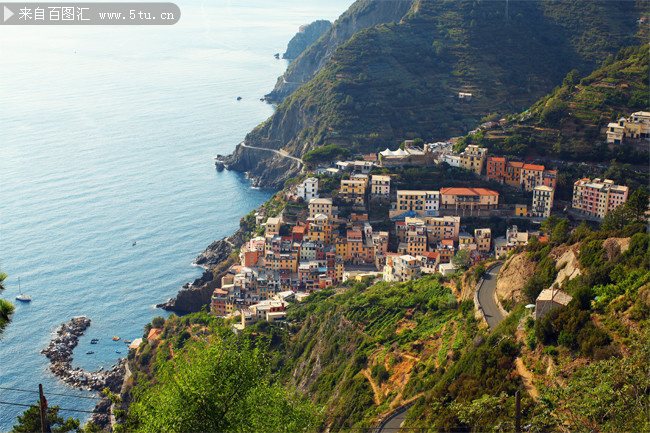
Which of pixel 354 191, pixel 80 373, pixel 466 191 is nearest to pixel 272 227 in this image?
pixel 354 191

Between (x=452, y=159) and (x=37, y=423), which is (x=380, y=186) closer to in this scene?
(x=452, y=159)

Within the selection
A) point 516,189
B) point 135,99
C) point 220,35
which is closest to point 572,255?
point 516,189

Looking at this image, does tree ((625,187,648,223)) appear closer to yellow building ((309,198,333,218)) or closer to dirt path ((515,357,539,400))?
dirt path ((515,357,539,400))

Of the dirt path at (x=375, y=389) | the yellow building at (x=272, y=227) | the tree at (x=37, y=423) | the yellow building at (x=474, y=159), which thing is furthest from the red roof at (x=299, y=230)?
the tree at (x=37, y=423)

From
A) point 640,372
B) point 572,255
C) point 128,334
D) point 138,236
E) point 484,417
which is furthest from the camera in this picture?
point 138,236

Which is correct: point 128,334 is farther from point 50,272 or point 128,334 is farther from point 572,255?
point 572,255
